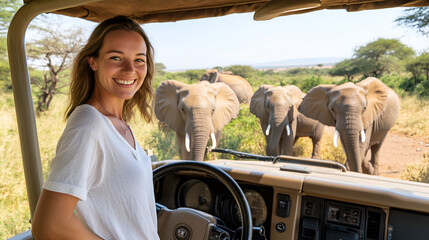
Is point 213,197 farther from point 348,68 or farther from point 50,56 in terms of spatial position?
point 348,68

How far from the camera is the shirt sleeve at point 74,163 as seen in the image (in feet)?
2.22

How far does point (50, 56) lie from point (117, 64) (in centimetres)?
1099

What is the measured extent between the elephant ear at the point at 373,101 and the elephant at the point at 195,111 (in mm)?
2401

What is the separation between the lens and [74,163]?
2.28ft

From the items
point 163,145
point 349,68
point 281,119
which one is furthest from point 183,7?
point 349,68

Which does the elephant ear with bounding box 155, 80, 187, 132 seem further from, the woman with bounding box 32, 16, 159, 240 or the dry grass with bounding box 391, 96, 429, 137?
the dry grass with bounding box 391, 96, 429, 137

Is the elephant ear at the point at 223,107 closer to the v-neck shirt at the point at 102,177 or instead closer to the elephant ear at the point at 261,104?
the elephant ear at the point at 261,104

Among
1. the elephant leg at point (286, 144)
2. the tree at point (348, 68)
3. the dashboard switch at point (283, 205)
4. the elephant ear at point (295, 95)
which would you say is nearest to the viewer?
the dashboard switch at point (283, 205)

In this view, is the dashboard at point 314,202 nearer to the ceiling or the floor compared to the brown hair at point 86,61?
nearer to the floor

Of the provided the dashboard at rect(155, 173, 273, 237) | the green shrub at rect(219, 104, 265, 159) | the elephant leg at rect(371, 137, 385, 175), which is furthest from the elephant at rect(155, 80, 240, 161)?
the dashboard at rect(155, 173, 273, 237)

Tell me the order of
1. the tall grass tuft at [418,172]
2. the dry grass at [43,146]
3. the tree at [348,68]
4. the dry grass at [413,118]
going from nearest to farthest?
the dry grass at [43,146], the tall grass tuft at [418,172], the dry grass at [413,118], the tree at [348,68]

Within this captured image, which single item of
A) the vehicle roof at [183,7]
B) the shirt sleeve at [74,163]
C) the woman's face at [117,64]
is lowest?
the shirt sleeve at [74,163]

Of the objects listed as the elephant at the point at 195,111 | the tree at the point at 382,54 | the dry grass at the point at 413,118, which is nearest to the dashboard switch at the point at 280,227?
the elephant at the point at 195,111

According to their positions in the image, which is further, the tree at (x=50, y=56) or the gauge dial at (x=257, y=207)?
the tree at (x=50, y=56)
